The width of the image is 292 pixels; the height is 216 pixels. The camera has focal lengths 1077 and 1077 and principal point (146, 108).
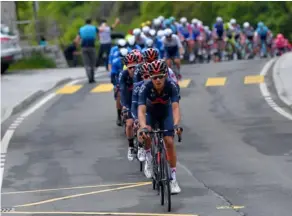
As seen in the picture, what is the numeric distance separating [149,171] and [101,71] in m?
22.0

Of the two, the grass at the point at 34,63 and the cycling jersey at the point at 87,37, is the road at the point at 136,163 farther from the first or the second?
the grass at the point at 34,63

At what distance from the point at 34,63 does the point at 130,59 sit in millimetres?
24243

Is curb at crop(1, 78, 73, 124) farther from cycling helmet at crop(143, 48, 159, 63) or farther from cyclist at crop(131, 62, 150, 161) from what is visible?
cycling helmet at crop(143, 48, 159, 63)

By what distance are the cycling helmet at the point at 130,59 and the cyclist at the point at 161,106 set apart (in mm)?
2897

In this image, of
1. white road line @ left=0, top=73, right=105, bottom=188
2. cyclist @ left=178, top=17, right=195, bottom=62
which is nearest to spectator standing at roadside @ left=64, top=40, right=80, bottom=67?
cyclist @ left=178, top=17, right=195, bottom=62

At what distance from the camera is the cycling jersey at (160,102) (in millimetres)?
12914

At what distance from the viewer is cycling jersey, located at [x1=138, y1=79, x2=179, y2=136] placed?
12914mm

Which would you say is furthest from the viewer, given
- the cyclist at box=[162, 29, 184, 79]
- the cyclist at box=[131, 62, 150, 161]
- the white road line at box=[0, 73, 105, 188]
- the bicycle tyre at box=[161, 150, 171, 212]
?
the cyclist at box=[162, 29, 184, 79]

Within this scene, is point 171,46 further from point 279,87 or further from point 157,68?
point 157,68

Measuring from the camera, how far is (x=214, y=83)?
29078 mm

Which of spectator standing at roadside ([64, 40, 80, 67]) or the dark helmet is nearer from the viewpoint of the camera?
the dark helmet

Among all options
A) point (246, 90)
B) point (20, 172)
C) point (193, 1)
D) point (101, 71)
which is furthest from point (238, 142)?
point (193, 1)

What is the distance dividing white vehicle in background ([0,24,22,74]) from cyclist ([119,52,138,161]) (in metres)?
18.9

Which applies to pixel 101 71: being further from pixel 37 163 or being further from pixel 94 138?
pixel 37 163
